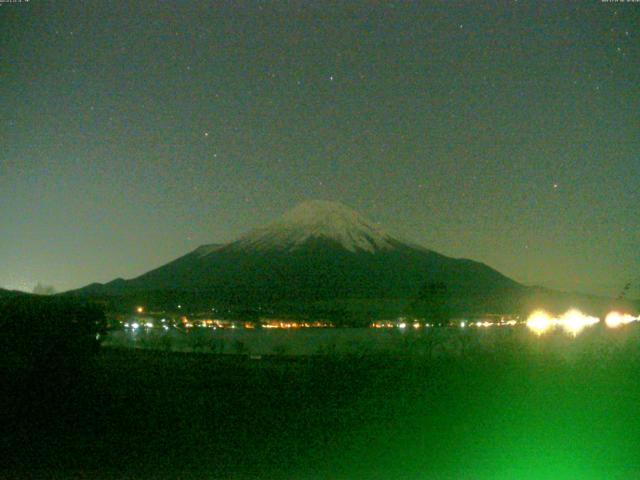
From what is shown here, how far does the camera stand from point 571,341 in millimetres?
18297

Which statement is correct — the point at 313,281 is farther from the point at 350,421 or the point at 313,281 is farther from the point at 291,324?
the point at 350,421

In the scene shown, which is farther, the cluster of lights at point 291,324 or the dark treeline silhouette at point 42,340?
the cluster of lights at point 291,324

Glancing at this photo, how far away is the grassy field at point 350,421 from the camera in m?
9.05

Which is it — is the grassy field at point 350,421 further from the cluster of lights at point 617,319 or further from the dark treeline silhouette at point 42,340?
the cluster of lights at point 617,319

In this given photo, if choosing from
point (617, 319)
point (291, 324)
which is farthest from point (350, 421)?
point (291, 324)

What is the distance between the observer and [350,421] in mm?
11633

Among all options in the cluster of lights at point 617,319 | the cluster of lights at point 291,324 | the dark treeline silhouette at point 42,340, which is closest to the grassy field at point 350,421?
the dark treeline silhouette at point 42,340

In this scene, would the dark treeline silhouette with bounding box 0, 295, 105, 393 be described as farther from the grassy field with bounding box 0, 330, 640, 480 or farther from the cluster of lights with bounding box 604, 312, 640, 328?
the cluster of lights with bounding box 604, 312, 640, 328

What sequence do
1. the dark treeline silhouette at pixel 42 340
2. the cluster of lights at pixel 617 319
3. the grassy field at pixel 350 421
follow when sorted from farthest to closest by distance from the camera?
the cluster of lights at pixel 617 319, the dark treeline silhouette at pixel 42 340, the grassy field at pixel 350 421

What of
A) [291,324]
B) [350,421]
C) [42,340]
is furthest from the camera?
[291,324]

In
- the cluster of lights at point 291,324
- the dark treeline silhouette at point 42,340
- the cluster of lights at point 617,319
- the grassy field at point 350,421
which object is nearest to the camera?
the grassy field at point 350,421

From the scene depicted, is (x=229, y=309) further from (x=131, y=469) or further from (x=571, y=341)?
(x=131, y=469)

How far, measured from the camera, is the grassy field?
29.7ft

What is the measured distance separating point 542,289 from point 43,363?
49939 mm
